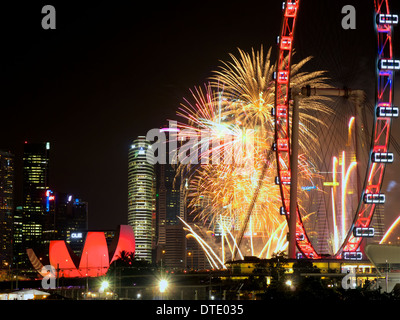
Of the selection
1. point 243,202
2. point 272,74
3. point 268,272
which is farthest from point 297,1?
point 268,272

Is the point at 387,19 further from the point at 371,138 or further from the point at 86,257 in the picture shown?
the point at 86,257

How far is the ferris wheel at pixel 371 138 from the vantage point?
195ft

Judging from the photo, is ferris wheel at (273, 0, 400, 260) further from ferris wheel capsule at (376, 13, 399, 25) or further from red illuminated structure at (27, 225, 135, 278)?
red illuminated structure at (27, 225, 135, 278)

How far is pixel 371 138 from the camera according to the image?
61.0 metres

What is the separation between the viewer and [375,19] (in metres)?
59.0

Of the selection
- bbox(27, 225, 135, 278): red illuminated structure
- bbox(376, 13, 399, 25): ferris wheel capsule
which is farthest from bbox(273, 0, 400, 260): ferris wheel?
bbox(27, 225, 135, 278): red illuminated structure

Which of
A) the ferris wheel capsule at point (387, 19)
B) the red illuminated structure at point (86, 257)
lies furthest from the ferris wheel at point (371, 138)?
the red illuminated structure at point (86, 257)

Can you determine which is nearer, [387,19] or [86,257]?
[387,19]

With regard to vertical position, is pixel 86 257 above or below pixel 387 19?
below

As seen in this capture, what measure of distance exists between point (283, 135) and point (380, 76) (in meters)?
14.3

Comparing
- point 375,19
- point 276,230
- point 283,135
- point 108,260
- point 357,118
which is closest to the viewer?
point 375,19

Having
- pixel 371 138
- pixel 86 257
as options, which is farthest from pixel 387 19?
pixel 86 257
